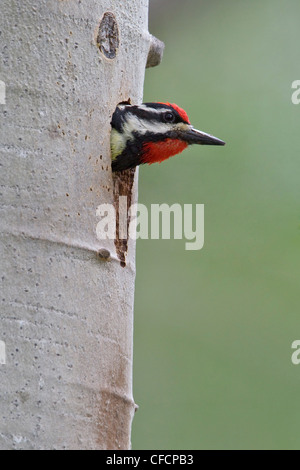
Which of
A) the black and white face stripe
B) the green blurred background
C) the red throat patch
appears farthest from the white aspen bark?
the green blurred background

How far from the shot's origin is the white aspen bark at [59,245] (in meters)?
1.68

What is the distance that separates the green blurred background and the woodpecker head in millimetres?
1502

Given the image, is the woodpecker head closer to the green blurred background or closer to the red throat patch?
the red throat patch

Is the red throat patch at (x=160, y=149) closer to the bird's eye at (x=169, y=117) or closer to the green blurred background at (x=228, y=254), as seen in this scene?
the bird's eye at (x=169, y=117)

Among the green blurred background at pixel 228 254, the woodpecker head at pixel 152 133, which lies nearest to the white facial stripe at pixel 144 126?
the woodpecker head at pixel 152 133

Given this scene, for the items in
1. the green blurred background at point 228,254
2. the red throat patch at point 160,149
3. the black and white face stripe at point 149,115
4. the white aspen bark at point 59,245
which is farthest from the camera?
the green blurred background at point 228,254

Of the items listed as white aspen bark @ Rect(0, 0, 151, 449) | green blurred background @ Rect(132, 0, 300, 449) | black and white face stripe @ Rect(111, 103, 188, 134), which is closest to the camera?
white aspen bark @ Rect(0, 0, 151, 449)

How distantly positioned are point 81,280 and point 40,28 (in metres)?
0.50

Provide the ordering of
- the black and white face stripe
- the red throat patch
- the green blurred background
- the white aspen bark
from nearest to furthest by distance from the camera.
A: the white aspen bark → the black and white face stripe → the red throat patch → the green blurred background

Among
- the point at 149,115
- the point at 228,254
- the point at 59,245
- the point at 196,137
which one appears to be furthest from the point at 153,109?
the point at 228,254

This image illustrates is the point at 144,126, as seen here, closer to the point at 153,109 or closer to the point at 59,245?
the point at 153,109

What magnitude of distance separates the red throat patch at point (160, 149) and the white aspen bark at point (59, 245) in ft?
0.62

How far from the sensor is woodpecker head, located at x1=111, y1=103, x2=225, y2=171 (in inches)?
80.9

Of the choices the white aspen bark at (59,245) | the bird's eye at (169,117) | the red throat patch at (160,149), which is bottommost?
the white aspen bark at (59,245)
